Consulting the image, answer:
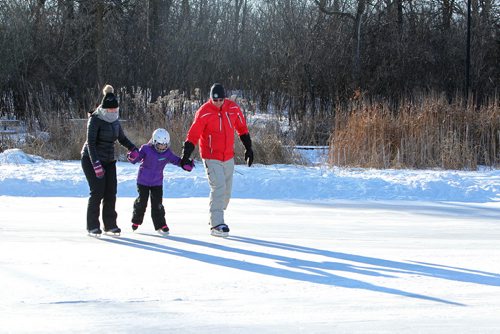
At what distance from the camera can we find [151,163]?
7.31 metres

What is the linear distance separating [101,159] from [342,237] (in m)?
2.34

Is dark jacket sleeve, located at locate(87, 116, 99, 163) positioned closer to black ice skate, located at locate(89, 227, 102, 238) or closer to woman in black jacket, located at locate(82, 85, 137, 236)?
woman in black jacket, located at locate(82, 85, 137, 236)

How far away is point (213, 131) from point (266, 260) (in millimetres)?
1544

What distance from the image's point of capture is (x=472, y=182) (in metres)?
10.6

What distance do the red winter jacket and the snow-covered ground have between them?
31.3 inches

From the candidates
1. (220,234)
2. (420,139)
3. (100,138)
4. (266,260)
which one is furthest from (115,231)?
(420,139)

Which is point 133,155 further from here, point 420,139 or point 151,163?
point 420,139

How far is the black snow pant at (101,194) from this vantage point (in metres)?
7.17

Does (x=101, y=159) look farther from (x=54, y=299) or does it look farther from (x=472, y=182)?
(x=472, y=182)

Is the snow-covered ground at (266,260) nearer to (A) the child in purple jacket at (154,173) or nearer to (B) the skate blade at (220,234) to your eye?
(B) the skate blade at (220,234)

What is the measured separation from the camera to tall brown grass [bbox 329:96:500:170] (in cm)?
1305

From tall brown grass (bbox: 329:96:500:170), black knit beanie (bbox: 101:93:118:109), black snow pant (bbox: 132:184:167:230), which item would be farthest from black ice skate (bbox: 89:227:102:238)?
tall brown grass (bbox: 329:96:500:170)

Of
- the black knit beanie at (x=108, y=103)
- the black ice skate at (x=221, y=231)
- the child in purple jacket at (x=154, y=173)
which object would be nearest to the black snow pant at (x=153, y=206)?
the child in purple jacket at (x=154, y=173)

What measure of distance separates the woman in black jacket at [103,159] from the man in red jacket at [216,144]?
0.66 m
